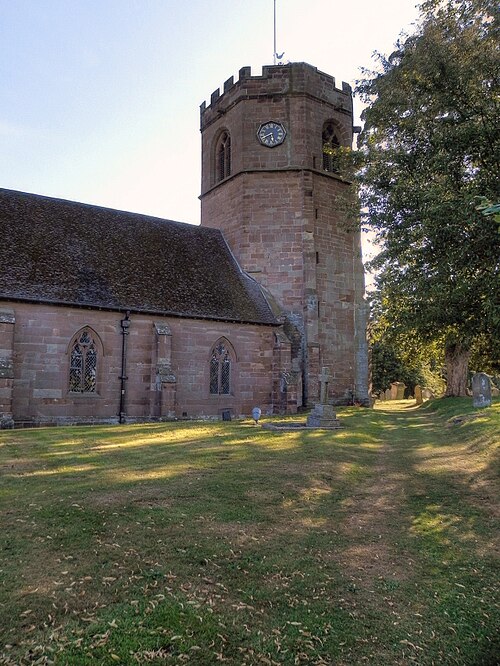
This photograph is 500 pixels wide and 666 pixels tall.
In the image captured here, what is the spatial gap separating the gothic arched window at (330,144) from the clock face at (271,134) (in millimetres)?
2526

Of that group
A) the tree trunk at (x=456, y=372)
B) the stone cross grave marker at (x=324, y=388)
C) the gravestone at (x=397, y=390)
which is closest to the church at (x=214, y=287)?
the stone cross grave marker at (x=324, y=388)

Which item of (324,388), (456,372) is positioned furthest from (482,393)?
(456,372)

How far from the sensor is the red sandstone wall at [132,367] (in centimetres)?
1797

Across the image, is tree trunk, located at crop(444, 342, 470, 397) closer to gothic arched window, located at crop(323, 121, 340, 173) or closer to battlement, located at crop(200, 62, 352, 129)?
gothic arched window, located at crop(323, 121, 340, 173)

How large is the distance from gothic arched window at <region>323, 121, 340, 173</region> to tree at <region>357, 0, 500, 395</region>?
11.4 metres

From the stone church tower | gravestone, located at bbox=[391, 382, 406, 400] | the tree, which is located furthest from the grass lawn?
gravestone, located at bbox=[391, 382, 406, 400]

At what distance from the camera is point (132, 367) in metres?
20.0

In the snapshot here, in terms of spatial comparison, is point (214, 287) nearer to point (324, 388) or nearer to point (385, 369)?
point (324, 388)

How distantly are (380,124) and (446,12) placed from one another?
11.2 ft

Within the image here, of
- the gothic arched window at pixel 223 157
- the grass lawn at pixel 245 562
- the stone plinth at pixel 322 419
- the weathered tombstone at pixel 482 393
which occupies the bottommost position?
the grass lawn at pixel 245 562

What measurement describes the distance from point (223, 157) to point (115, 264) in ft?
38.2

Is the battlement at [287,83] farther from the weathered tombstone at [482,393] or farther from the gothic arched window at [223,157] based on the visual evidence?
the weathered tombstone at [482,393]

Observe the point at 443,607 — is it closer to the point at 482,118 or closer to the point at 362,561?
the point at 362,561

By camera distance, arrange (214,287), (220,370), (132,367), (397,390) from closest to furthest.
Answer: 1. (132,367)
2. (220,370)
3. (214,287)
4. (397,390)
